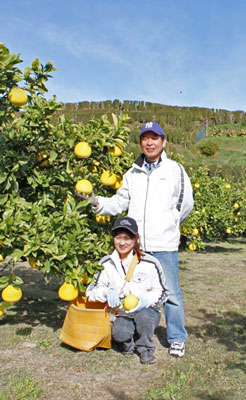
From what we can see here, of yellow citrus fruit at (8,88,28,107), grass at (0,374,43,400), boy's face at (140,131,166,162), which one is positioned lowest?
grass at (0,374,43,400)

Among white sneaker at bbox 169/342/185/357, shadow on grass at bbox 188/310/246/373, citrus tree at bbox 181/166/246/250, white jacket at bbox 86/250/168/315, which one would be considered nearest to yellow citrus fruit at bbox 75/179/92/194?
white jacket at bbox 86/250/168/315

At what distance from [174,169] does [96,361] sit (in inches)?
64.4

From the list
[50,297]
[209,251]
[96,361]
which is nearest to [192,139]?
[209,251]

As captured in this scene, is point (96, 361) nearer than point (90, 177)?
Yes

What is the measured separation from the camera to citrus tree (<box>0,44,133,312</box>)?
263 centimetres

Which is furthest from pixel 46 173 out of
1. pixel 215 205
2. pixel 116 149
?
pixel 215 205

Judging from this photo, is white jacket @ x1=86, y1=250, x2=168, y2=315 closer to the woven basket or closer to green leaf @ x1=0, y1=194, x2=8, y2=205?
the woven basket

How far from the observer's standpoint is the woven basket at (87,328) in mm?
2861

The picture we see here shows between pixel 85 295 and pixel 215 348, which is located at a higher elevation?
pixel 85 295

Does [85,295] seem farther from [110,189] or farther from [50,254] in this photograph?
[110,189]

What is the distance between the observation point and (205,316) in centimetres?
418

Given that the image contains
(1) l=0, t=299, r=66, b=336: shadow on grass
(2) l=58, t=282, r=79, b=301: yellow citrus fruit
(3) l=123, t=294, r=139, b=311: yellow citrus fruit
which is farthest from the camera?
(1) l=0, t=299, r=66, b=336: shadow on grass

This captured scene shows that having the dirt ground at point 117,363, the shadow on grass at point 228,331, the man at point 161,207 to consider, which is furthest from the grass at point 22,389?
the shadow on grass at point 228,331

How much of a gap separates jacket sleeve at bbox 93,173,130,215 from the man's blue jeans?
474mm
